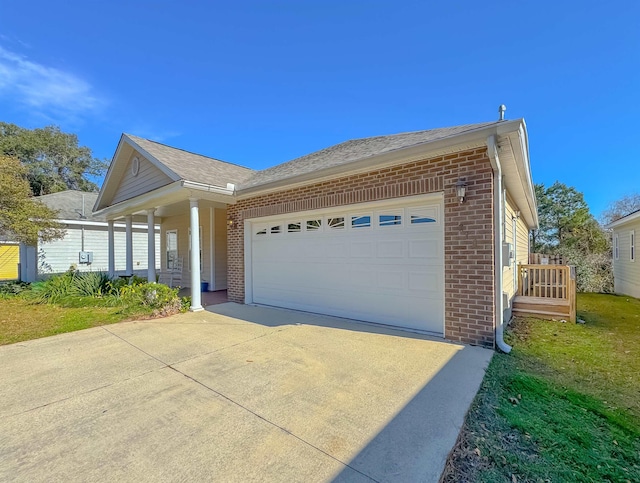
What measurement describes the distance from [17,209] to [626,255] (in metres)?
22.6

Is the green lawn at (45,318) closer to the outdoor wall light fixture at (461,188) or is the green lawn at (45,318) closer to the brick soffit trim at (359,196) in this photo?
the brick soffit trim at (359,196)

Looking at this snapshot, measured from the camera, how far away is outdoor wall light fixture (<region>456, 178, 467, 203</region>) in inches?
179

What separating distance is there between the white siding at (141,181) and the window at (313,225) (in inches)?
164

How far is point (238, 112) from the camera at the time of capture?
1342cm

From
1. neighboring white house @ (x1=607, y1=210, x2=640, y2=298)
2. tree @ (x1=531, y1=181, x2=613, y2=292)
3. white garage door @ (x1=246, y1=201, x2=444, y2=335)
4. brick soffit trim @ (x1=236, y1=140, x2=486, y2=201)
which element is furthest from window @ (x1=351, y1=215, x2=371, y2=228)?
tree @ (x1=531, y1=181, x2=613, y2=292)

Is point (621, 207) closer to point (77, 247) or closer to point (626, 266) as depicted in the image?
point (626, 266)

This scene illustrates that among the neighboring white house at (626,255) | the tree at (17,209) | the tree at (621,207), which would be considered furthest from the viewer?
the tree at (621,207)

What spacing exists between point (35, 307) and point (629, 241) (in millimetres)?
20448

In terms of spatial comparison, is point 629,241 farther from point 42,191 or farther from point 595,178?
point 42,191

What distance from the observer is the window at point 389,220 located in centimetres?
547

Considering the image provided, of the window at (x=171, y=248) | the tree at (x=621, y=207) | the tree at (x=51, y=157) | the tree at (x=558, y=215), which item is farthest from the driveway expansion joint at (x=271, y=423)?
the tree at (x=621, y=207)

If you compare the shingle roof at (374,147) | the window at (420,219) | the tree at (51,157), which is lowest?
the window at (420,219)

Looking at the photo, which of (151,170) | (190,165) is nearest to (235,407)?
(190,165)

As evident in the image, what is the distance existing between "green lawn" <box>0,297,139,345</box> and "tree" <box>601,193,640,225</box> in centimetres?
3353
